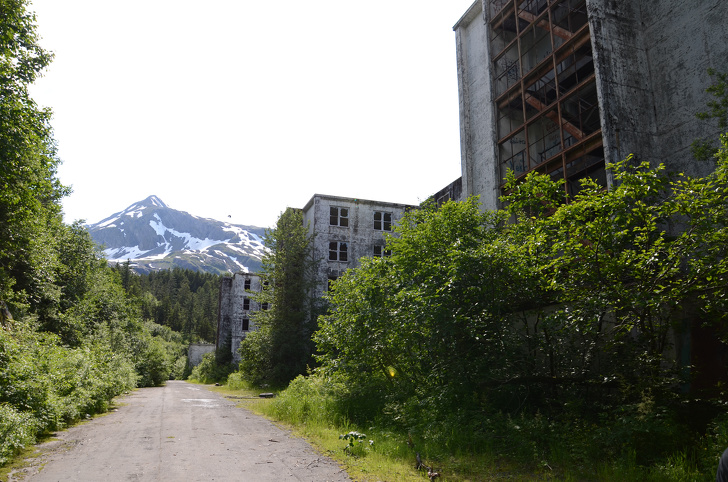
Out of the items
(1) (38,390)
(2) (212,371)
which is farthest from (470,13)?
(2) (212,371)

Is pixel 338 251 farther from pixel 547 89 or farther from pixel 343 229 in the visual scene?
pixel 547 89

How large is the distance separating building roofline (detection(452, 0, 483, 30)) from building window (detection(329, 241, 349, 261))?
1929 centimetres

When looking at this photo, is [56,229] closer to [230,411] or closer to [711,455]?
[230,411]

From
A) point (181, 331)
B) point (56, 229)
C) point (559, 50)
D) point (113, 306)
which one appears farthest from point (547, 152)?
point (181, 331)

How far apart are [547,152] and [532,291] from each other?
47.2ft

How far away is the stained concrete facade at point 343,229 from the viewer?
127ft

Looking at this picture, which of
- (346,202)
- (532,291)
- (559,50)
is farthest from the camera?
(346,202)

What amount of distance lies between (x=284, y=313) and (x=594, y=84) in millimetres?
24571

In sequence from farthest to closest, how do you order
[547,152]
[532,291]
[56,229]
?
1. [56,229]
2. [547,152]
3. [532,291]

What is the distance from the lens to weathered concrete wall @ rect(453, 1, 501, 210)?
2453cm

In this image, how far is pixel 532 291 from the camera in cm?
1102

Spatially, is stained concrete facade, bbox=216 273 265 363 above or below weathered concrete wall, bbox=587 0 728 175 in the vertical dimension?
below

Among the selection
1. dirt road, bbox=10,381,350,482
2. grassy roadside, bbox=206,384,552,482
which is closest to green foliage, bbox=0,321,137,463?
dirt road, bbox=10,381,350,482

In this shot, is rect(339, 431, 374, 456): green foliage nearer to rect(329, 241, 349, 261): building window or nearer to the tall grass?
→ the tall grass
